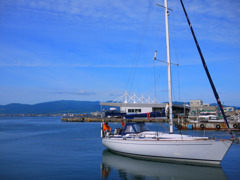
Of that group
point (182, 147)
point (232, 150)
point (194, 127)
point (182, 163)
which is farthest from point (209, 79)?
point (194, 127)

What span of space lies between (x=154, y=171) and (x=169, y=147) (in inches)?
78.4

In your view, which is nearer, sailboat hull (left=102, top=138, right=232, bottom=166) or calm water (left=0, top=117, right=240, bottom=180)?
calm water (left=0, top=117, right=240, bottom=180)

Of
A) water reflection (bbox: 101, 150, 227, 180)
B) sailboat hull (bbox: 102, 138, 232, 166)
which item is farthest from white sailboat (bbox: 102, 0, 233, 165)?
water reflection (bbox: 101, 150, 227, 180)

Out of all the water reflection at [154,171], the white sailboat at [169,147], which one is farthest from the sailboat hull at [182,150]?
the water reflection at [154,171]

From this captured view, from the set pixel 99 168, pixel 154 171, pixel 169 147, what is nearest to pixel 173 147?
pixel 169 147

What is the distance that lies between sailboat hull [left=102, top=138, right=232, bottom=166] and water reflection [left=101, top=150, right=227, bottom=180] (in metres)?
0.46

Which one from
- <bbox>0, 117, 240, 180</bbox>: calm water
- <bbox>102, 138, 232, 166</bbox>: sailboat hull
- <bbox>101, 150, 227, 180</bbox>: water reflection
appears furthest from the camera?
<bbox>102, 138, 232, 166</bbox>: sailboat hull

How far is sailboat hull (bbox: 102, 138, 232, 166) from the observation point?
14883 millimetres

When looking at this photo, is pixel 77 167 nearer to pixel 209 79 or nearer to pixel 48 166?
pixel 48 166

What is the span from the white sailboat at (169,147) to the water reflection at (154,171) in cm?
51

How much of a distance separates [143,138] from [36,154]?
10.3 meters

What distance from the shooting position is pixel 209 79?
1598 centimetres

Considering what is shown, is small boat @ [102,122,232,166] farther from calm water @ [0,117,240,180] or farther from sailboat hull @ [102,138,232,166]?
calm water @ [0,117,240,180]

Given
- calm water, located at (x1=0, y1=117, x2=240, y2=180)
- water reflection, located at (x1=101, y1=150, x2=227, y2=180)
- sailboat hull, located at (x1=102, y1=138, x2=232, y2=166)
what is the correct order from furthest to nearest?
sailboat hull, located at (x1=102, y1=138, x2=232, y2=166), calm water, located at (x1=0, y1=117, x2=240, y2=180), water reflection, located at (x1=101, y1=150, x2=227, y2=180)
